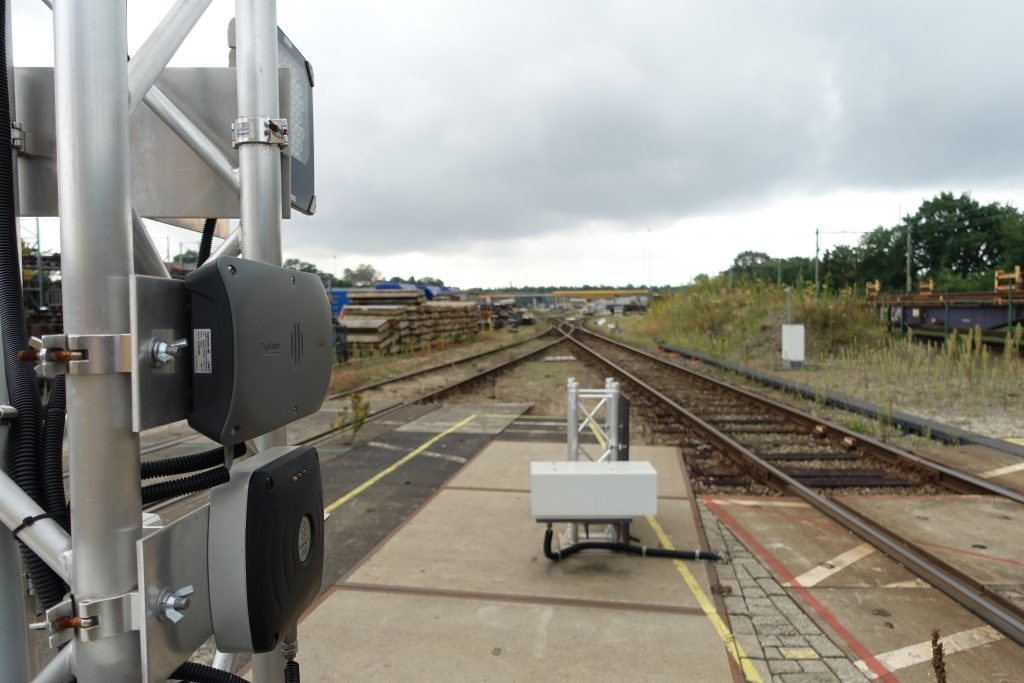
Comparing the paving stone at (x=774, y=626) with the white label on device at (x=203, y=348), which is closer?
the white label on device at (x=203, y=348)

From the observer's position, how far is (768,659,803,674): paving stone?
11.4 feet

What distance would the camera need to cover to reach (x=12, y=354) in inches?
55.4

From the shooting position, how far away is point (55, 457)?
1.40 meters

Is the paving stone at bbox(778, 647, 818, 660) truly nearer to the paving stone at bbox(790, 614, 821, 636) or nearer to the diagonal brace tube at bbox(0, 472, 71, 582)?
the paving stone at bbox(790, 614, 821, 636)

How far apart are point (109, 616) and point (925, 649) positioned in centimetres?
408

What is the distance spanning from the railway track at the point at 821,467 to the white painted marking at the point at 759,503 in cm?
13

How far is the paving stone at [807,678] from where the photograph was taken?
11.1ft

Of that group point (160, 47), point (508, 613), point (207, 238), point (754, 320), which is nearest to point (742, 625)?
point (508, 613)

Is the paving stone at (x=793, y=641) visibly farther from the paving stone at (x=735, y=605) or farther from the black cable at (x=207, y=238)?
the black cable at (x=207, y=238)

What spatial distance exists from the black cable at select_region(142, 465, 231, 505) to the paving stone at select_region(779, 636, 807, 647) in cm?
340

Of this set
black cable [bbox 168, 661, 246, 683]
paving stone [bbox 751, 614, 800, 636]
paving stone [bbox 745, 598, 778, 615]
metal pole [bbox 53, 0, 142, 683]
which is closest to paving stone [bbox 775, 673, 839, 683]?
paving stone [bbox 751, 614, 800, 636]

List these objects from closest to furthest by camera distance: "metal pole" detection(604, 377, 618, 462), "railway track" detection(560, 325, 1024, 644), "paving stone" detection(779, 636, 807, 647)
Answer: "paving stone" detection(779, 636, 807, 647) < "railway track" detection(560, 325, 1024, 644) < "metal pole" detection(604, 377, 618, 462)

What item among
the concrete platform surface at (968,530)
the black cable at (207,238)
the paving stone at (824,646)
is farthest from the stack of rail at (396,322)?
the black cable at (207,238)

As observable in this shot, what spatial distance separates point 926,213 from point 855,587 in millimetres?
88950
